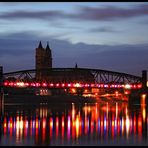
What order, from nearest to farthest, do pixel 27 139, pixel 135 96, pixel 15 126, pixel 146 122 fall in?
pixel 27 139 < pixel 15 126 < pixel 146 122 < pixel 135 96

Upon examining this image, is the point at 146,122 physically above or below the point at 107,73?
below

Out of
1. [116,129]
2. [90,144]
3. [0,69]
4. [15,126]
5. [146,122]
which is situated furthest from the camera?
[0,69]

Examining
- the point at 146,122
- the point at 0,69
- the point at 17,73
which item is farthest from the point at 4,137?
the point at 17,73

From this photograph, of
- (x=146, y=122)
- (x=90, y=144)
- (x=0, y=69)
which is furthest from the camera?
(x=0, y=69)

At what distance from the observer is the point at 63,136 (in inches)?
2197

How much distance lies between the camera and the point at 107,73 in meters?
184

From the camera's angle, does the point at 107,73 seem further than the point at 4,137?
Yes

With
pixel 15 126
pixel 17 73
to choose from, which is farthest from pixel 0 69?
pixel 15 126

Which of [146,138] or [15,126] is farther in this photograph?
[15,126]

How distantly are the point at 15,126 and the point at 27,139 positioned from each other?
17.3 metres

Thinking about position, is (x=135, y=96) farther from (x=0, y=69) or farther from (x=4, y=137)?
(x=4, y=137)

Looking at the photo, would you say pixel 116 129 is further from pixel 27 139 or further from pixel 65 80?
pixel 65 80

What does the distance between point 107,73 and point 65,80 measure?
55.5 ft

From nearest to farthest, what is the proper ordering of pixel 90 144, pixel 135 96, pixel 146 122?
pixel 90 144
pixel 146 122
pixel 135 96
